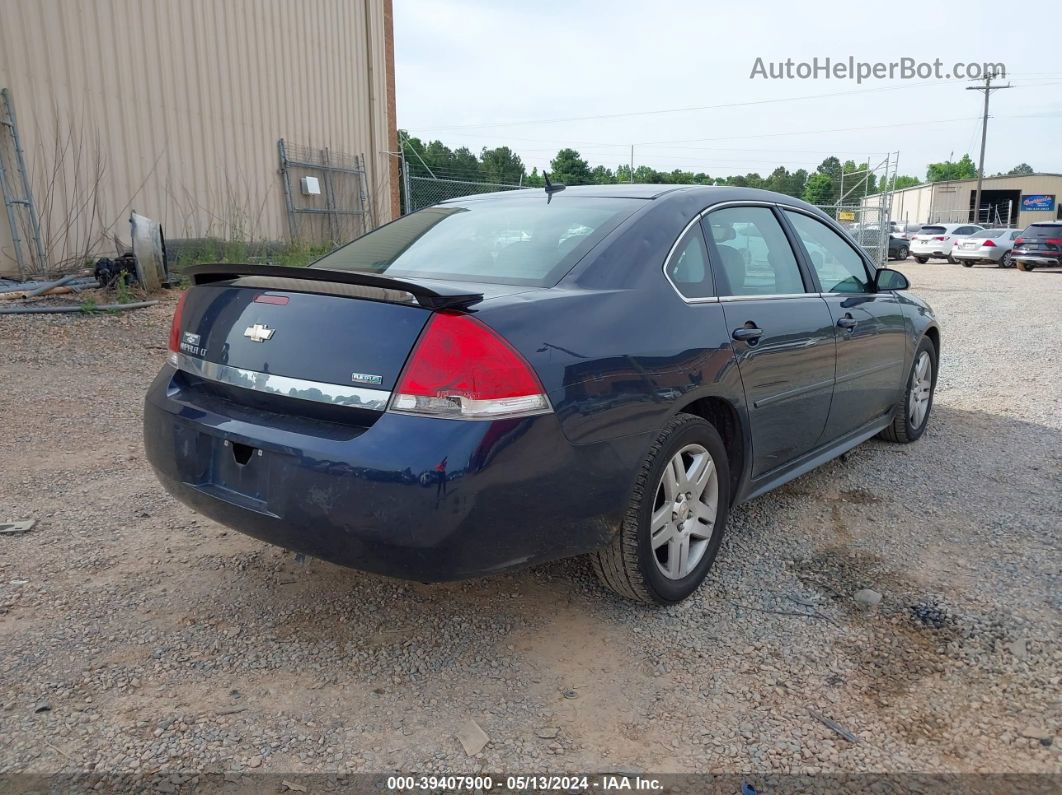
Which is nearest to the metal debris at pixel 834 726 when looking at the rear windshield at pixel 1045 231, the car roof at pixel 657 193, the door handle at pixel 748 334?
the door handle at pixel 748 334

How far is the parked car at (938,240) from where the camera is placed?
28.2 metres

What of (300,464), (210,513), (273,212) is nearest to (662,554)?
(300,464)

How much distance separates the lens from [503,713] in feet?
7.78

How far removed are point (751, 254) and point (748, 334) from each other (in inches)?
21.2

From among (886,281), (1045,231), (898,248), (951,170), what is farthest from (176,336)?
(951,170)

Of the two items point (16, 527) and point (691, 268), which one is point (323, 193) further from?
point (691, 268)

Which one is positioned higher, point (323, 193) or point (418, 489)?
point (323, 193)

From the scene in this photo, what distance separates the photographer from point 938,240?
28.5m

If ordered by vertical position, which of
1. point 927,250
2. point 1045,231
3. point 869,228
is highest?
point 869,228

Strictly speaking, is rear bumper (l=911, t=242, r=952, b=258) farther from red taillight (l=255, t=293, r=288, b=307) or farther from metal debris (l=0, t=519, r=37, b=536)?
metal debris (l=0, t=519, r=37, b=536)

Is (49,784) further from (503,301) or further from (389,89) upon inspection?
(389,89)

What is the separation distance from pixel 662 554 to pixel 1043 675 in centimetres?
126

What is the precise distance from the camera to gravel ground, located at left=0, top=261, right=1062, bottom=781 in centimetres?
221

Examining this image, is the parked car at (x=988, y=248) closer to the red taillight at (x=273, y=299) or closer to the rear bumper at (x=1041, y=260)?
the rear bumper at (x=1041, y=260)
